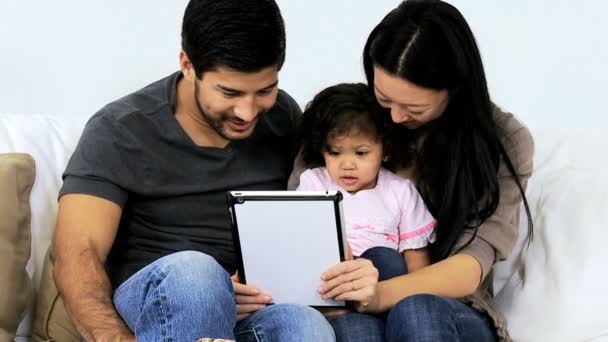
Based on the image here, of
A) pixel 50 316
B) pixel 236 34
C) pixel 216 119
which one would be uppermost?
pixel 236 34

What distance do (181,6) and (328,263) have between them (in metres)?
1.01

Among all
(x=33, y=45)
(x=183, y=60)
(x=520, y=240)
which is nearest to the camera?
(x=183, y=60)

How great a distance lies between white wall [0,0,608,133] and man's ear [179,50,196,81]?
66 centimetres

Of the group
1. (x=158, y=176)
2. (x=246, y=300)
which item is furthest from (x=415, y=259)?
(x=158, y=176)

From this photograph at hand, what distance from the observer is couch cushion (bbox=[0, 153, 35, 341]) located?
66.0 inches

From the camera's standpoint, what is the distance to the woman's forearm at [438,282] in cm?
160

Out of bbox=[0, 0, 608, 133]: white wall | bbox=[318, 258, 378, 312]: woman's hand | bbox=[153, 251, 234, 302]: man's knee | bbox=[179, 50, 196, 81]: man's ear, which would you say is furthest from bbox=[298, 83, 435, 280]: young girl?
bbox=[0, 0, 608, 133]: white wall

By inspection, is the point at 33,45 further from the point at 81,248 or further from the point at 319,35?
the point at 81,248

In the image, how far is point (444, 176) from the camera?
172 centimetres

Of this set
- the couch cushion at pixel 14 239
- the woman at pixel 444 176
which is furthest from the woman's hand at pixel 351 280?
the couch cushion at pixel 14 239

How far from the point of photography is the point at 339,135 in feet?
5.53

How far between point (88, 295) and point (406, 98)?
61 cm

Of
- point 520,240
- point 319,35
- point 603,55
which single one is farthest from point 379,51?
point 603,55

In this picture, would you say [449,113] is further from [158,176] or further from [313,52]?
[313,52]
